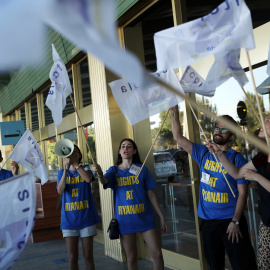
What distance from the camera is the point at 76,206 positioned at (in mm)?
5270

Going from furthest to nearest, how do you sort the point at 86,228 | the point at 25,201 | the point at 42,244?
the point at 42,244 < the point at 86,228 < the point at 25,201

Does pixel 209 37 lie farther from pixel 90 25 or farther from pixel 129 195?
pixel 129 195

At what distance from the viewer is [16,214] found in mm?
2186

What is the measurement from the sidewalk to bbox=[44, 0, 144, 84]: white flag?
5587 mm

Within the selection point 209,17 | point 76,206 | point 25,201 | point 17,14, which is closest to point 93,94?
point 76,206

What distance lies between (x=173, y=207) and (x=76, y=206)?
1.66 m

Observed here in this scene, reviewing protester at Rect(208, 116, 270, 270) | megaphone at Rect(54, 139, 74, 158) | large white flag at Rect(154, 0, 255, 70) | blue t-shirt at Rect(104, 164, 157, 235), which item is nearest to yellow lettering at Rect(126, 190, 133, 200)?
blue t-shirt at Rect(104, 164, 157, 235)

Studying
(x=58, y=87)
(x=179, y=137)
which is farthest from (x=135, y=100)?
(x=58, y=87)

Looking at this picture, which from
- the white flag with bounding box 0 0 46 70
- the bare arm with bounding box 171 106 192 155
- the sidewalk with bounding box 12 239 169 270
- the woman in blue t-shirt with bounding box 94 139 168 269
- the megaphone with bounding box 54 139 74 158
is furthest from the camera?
the sidewalk with bounding box 12 239 169 270

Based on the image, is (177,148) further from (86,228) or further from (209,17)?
(209,17)

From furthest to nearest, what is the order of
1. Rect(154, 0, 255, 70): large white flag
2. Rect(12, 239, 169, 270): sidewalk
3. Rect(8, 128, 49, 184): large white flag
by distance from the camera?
Rect(12, 239, 169, 270): sidewalk, Rect(8, 128, 49, 184): large white flag, Rect(154, 0, 255, 70): large white flag

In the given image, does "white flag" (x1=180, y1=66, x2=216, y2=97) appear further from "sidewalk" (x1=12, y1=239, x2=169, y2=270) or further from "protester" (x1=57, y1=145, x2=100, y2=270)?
"sidewalk" (x1=12, y1=239, x2=169, y2=270)

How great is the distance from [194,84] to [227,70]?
699 millimetres

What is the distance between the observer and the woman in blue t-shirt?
488 centimetres
